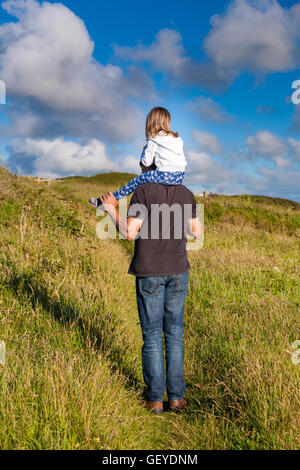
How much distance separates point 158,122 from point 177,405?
281 centimetres

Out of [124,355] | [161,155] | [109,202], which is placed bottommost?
[124,355]

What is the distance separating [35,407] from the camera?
2562 millimetres

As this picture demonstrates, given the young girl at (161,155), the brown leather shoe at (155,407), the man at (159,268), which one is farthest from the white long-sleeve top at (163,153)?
the brown leather shoe at (155,407)

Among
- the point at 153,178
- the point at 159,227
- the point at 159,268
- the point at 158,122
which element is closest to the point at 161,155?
the point at 153,178

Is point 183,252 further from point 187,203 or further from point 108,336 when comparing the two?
point 108,336

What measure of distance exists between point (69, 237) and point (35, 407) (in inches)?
240

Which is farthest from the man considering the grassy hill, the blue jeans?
the grassy hill

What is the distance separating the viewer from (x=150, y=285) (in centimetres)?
319

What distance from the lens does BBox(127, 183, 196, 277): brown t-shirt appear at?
10.3 feet

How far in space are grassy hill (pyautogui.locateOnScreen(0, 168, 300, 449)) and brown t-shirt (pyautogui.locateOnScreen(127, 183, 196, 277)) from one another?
1004 millimetres

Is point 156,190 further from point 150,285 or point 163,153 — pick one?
point 150,285

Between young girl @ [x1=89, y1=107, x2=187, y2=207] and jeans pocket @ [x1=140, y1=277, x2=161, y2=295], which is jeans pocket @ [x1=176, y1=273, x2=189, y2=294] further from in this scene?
young girl @ [x1=89, y1=107, x2=187, y2=207]
